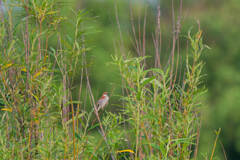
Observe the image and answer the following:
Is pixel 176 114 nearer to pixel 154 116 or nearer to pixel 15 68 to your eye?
pixel 154 116

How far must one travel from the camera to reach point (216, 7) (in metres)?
14.5

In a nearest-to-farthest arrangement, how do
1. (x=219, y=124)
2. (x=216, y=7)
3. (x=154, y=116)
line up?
(x=154, y=116)
(x=219, y=124)
(x=216, y=7)

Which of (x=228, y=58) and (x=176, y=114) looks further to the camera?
(x=228, y=58)

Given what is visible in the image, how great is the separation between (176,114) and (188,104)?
10 cm

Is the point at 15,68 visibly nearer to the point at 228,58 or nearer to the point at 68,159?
the point at 68,159

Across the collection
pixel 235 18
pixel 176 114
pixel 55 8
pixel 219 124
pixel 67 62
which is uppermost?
pixel 55 8

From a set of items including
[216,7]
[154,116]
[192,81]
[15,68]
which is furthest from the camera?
[216,7]

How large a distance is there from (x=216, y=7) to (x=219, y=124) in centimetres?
530

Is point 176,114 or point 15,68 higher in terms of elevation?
point 15,68

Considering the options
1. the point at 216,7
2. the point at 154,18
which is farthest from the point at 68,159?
the point at 216,7

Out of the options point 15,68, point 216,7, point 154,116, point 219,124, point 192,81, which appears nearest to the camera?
point 154,116

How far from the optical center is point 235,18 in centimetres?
1462

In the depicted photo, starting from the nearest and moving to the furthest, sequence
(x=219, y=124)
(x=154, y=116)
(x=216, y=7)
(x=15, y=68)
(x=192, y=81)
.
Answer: (x=154, y=116), (x=192, y=81), (x=15, y=68), (x=219, y=124), (x=216, y=7)

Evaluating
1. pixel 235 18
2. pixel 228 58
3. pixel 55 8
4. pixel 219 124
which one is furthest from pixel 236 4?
pixel 55 8
